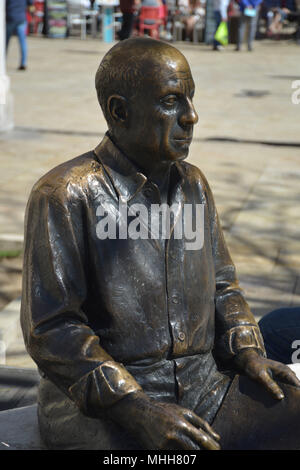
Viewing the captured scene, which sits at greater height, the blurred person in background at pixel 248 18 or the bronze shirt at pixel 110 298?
the bronze shirt at pixel 110 298

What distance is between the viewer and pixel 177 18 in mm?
22938

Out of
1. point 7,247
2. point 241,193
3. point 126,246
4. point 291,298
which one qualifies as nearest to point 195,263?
point 126,246

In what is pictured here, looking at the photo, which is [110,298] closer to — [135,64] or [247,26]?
[135,64]

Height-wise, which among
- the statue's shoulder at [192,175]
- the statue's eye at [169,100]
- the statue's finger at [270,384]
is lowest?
the statue's finger at [270,384]

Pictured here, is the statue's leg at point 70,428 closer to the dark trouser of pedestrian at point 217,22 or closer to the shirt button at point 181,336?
the shirt button at point 181,336

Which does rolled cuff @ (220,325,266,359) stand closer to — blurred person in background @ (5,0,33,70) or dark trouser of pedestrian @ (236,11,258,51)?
blurred person in background @ (5,0,33,70)

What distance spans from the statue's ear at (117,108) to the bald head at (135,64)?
0.04ft

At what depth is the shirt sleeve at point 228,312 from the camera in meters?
2.28

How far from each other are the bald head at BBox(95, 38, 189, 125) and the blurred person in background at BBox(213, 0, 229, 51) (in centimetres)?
1882

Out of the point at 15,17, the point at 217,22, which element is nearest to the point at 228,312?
the point at 15,17

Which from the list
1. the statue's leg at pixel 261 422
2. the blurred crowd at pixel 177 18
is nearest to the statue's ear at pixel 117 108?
the statue's leg at pixel 261 422

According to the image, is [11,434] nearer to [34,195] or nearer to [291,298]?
[34,195]

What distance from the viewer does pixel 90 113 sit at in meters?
11.9

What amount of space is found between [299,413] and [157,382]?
38cm
